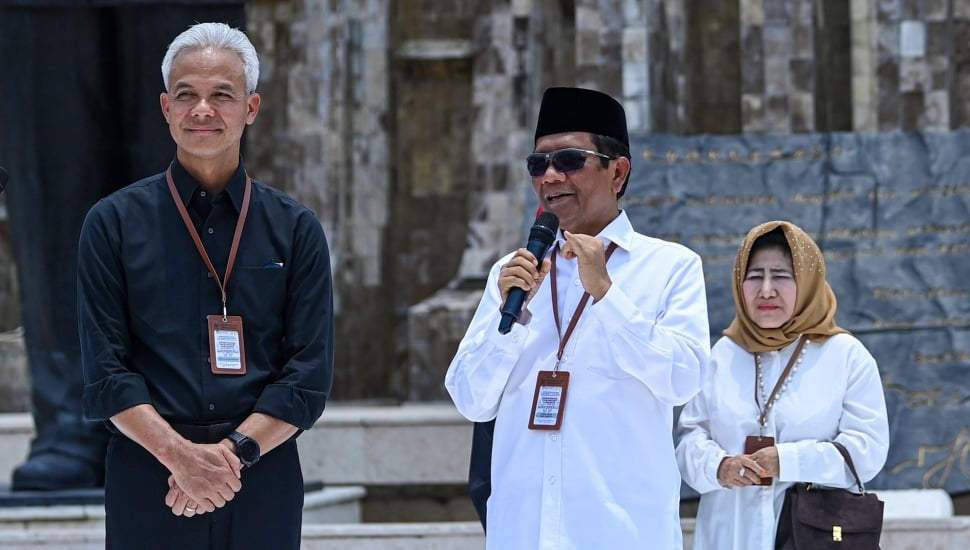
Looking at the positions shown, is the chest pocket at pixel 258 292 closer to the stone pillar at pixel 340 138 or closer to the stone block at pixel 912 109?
the stone block at pixel 912 109

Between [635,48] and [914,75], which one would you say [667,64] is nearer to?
[635,48]

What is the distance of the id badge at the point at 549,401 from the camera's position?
3.47 meters

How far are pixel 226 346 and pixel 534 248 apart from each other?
0.73 metres

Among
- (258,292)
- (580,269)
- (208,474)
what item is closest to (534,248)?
(580,269)

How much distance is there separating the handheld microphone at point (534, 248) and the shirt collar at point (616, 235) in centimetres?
10

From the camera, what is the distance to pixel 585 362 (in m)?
3.51

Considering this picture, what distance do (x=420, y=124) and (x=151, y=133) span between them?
30.0 feet

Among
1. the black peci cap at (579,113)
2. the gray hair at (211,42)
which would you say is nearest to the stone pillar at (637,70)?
the black peci cap at (579,113)

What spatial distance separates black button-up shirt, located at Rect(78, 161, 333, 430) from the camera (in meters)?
3.17

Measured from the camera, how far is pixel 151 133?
6.20 meters

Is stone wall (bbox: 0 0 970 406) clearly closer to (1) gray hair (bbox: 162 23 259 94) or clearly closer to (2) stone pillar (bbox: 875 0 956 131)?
(2) stone pillar (bbox: 875 0 956 131)

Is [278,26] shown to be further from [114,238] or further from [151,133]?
[114,238]

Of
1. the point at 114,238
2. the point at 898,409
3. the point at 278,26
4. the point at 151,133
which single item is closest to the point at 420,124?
the point at 278,26

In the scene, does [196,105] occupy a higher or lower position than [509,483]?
higher
